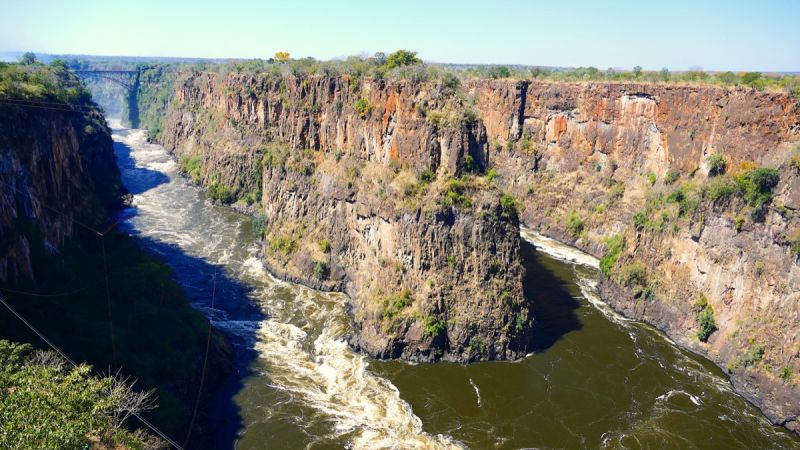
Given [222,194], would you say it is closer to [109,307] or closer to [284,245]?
[284,245]

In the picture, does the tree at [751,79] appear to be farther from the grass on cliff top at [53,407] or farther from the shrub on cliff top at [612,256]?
the grass on cliff top at [53,407]

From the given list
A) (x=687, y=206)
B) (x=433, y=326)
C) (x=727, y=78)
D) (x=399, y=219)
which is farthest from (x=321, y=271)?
(x=727, y=78)

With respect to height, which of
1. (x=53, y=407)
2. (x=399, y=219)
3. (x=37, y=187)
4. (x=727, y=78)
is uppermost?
(x=727, y=78)

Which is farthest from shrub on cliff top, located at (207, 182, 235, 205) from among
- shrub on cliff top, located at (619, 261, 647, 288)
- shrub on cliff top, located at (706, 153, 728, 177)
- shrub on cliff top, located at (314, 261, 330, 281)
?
shrub on cliff top, located at (706, 153, 728, 177)

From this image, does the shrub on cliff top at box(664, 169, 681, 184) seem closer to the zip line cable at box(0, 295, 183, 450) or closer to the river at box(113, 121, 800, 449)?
the river at box(113, 121, 800, 449)

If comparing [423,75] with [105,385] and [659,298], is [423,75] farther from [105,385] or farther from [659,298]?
[105,385]
